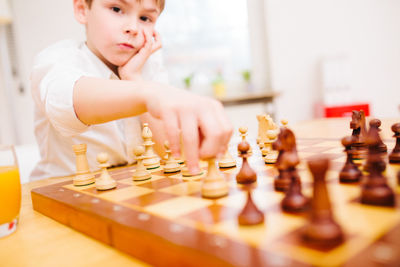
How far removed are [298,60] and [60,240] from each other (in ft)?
13.0

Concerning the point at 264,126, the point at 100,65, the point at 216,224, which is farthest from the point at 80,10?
the point at 216,224

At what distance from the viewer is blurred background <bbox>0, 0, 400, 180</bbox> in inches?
152

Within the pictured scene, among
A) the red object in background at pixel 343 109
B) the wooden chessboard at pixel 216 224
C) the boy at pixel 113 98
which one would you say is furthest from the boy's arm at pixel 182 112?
the red object in background at pixel 343 109

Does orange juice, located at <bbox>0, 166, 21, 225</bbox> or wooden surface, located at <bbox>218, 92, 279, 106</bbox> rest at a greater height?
A: wooden surface, located at <bbox>218, 92, 279, 106</bbox>

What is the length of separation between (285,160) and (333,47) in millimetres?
3846

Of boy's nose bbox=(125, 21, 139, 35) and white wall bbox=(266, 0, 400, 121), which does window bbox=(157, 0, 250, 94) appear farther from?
boy's nose bbox=(125, 21, 139, 35)

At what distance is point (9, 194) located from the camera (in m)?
0.73

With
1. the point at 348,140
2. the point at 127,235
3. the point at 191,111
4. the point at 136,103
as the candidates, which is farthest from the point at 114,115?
the point at 348,140

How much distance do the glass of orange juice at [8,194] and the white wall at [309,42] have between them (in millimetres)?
3462

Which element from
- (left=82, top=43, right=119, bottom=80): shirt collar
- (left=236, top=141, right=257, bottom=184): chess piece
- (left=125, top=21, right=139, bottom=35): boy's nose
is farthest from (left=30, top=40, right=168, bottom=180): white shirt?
(left=236, top=141, right=257, bottom=184): chess piece

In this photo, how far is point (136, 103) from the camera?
85cm

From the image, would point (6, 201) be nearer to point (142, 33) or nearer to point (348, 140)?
point (348, 140)

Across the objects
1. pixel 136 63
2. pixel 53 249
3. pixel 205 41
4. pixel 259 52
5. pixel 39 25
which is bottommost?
pixel 53 249

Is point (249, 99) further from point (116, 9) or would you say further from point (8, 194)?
point (8, 194)
